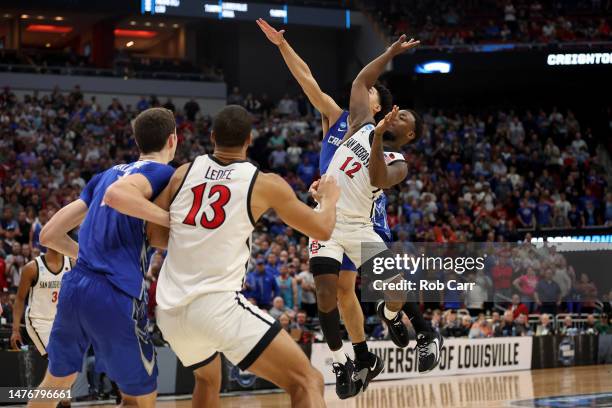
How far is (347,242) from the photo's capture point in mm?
8633

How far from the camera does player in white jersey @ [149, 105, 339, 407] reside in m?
5.70

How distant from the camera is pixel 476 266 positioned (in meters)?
20.1

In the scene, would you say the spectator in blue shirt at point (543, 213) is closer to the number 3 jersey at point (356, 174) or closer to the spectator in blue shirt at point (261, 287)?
the spectator in blue shirt at point (261, 287)

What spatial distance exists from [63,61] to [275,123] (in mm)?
7851

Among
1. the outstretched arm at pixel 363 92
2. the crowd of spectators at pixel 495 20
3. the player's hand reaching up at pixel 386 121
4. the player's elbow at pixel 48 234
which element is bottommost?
the player's elbow at pixel 48 234

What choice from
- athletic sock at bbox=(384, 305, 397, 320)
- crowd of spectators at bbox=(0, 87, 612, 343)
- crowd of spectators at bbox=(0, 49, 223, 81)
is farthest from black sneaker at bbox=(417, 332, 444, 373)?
crowd of spectators at bbox=(0, 49, 223, 81)

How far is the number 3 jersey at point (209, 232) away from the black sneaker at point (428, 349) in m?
3.72

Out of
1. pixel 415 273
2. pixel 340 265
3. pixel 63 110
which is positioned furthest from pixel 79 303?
pixel 63 110

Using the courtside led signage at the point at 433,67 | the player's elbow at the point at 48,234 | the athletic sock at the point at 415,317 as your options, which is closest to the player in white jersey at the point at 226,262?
the player's elbow at the point at 48,234

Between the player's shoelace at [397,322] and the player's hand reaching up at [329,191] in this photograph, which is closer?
the player's hand reaching up at [329,191]

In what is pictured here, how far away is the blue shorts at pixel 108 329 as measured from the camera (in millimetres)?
5980

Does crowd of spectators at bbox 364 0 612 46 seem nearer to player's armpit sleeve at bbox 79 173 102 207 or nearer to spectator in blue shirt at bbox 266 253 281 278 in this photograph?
spectator in blue shirt at bbox 266 253 281 278

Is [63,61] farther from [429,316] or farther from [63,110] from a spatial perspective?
[429,316]

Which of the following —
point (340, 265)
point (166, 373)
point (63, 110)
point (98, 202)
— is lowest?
point (166, 373)
